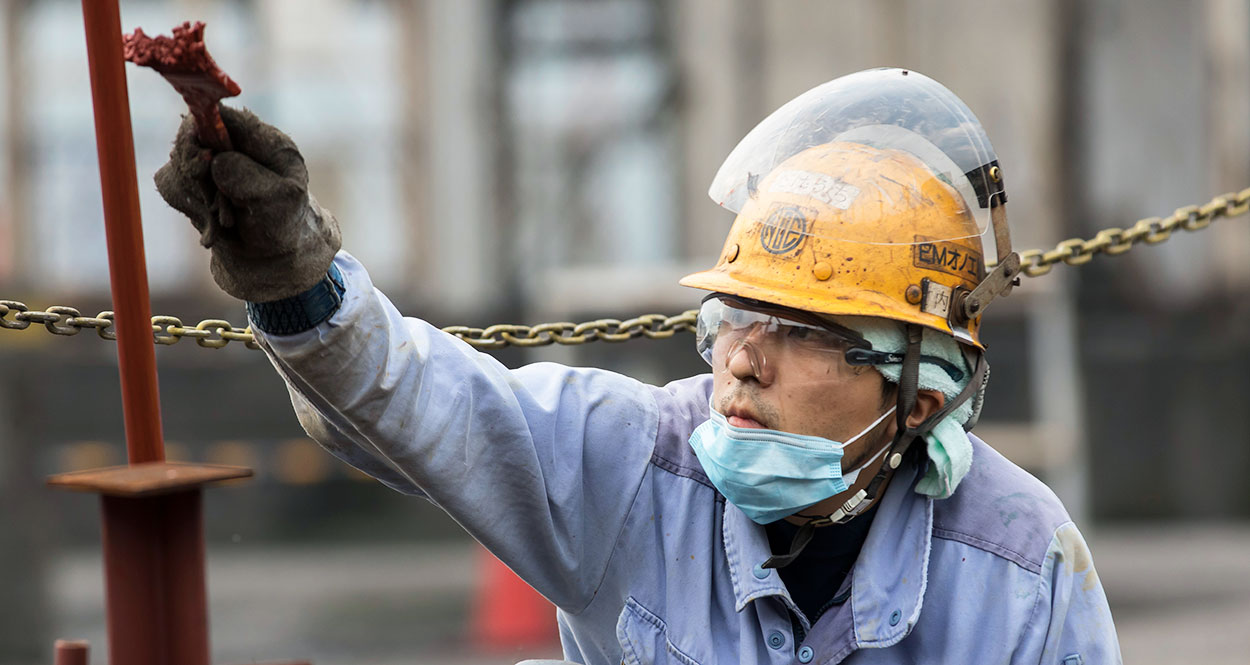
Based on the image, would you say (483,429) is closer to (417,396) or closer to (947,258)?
(417,396)

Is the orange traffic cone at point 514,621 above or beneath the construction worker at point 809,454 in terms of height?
beneath

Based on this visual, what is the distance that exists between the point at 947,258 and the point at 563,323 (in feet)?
2.73

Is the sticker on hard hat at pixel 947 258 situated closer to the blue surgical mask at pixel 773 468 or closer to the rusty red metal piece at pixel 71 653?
the blue surgical mask at pixel 773 468

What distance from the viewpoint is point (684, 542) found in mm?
2305

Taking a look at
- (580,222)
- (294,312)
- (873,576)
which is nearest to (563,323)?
(873,576)

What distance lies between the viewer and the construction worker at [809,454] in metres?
2.17

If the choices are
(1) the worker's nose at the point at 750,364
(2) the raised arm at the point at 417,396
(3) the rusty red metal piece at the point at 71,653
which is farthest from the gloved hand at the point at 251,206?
(1) the worker's nose at the point at 750,364

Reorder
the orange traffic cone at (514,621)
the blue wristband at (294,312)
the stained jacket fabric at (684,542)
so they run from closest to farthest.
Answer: the blue wristband at (294,312)
the stained jacket fabric at (684,542)
the orange traffic cone at (514,621)

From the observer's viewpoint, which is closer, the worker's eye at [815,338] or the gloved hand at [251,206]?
the gloved hand at [251,206]

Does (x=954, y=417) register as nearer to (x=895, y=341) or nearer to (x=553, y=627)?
(x=895, y=341)

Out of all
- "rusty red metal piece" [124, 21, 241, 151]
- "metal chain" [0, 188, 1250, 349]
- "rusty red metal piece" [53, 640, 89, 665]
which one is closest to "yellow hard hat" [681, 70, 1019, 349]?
"metal chain" [0, 188, 1250, 349]

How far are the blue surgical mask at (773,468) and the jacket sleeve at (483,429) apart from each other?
0.61ft

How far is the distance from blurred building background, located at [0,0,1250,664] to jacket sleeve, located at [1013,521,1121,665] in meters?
5.03

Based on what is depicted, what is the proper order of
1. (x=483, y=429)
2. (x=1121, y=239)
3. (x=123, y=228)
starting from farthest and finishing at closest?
(x=1121, y=239), (x=483, y=429), (x=123, y=228)
